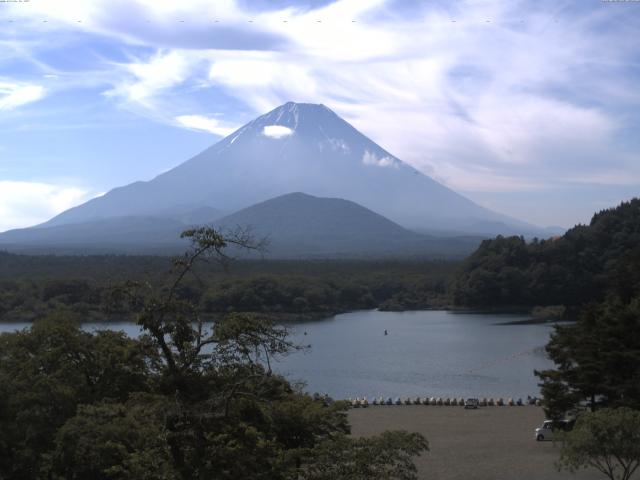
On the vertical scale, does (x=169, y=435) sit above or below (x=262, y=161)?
below

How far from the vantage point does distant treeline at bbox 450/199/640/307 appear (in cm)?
4403

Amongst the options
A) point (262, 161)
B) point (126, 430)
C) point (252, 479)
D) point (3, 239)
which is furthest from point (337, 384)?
point (262, 161)

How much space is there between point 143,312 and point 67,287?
35.7 metres

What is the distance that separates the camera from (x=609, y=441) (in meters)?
8.48

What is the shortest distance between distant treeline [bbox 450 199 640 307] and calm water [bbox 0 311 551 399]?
5.81m

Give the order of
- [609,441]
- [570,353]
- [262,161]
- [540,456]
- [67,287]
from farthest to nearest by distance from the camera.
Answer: [262,161]
[67,287]
[570,353]
[540,456]
[609,441]

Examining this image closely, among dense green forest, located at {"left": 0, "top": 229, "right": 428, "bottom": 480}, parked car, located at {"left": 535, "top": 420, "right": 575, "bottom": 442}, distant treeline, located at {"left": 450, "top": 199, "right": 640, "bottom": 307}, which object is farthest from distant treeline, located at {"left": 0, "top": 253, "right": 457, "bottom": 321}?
dense green forest, located at {"left": 0, "top": 229, "right": 428, "bottom": 480}

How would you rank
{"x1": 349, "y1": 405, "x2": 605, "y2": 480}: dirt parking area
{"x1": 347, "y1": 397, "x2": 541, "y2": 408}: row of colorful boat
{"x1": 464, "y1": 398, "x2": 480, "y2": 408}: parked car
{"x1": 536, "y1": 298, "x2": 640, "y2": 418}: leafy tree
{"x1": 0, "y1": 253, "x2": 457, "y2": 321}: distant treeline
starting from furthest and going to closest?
{"x1": 0, "y1": 253, "x2": 457, "y2": 321}: distant treeline → {"x1": 347, "y1": 397, "x2": 541, "y2": 408}: row of colorful boat → {"x1": 464, "y1": 398, "x2": 480, "y2": 408}: parked car → {"x1": 536, "y1": 298, "x2": 640, "y2": 418}: leafy tree → {"x1": 349, "y1": 405, "x2": 605, "y2": 480}: dirt parking area

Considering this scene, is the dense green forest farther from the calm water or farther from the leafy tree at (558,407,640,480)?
the calm water

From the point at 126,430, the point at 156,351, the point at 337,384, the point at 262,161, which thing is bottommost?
the point at 337,384

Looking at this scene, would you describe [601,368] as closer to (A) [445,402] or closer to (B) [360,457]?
(A) [445,402]

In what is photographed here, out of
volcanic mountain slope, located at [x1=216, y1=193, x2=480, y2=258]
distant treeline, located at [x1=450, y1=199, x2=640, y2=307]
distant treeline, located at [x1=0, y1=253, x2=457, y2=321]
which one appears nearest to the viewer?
distant treeline, located at [x1=0, y1=253, x2=457, y2=321]

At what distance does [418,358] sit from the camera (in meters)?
27.0

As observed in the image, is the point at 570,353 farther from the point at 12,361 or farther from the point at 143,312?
the point at 143,312
